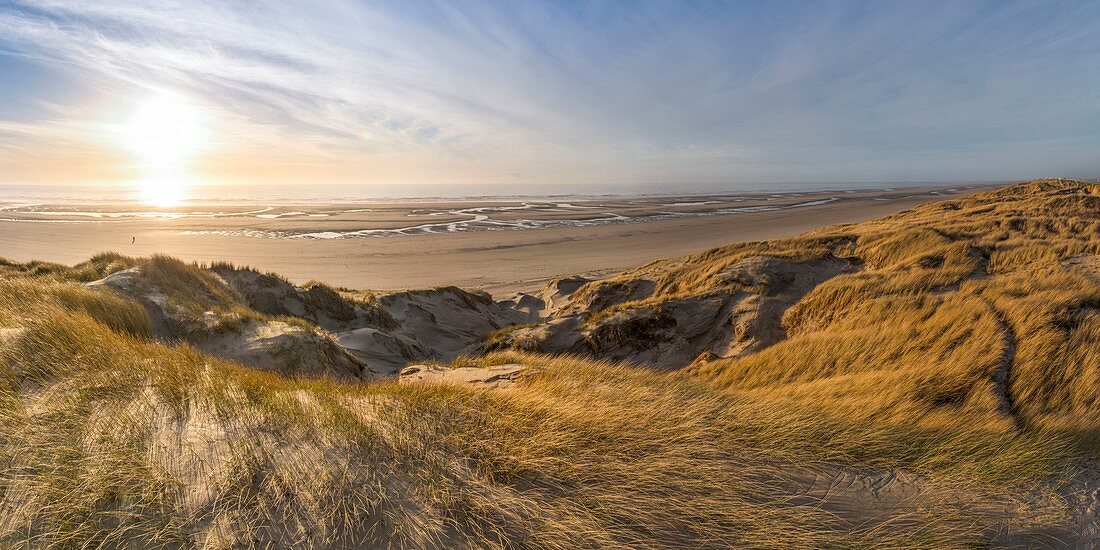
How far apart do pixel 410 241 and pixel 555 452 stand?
31.9 meters

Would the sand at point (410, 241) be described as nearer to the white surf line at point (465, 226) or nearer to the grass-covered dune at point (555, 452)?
the white surf line at point (465, 226)

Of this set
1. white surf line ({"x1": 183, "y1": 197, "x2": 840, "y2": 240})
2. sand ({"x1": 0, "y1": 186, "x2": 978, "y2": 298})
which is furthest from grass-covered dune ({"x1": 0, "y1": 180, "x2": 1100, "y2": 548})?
white surf line ({"x1": 183, "y1": 197, "x2": 840, "y2": 240})

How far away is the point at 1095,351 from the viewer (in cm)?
414

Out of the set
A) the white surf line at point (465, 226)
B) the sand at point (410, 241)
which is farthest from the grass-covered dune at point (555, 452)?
the white surf line at point (465, 226)

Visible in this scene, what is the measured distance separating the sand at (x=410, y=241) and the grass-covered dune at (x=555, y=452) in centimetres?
1468

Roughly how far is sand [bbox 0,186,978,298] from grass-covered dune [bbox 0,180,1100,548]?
1468cm

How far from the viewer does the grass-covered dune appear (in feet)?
7.19

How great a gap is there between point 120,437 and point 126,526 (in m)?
0.87

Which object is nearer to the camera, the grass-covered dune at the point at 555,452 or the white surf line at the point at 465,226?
the grass-covered dune at the point at 555,452

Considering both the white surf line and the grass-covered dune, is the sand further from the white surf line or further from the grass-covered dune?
the grass-covered dune

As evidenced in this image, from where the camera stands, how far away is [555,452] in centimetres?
282

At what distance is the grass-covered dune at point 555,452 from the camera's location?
2191 millimetres

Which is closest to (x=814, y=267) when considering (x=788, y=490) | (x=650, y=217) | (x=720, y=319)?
(x=720, y=319)

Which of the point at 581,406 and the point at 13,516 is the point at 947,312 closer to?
the point at 581,406
